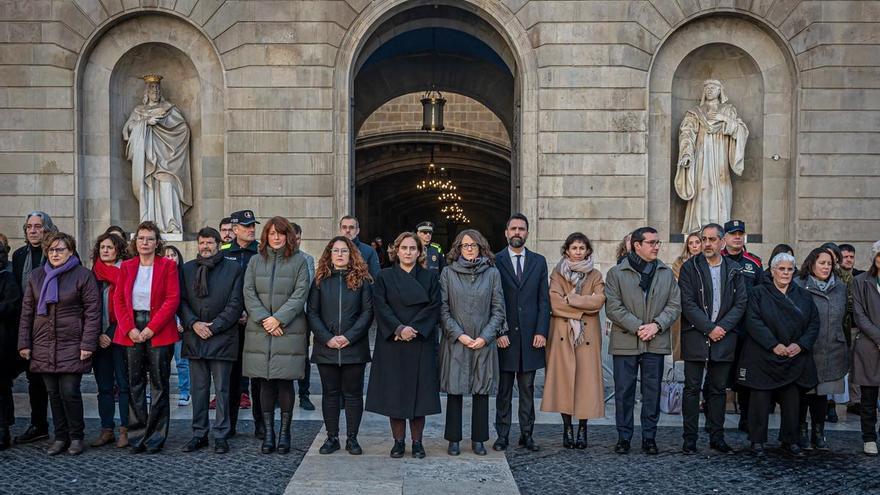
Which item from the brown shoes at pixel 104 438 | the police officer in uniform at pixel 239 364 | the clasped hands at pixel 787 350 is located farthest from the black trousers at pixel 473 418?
the brown shoes at pixel 104 438

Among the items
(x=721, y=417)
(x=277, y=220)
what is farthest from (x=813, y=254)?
(x=277, y=220)

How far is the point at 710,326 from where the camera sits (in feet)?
24.4

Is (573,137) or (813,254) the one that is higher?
(573,137)

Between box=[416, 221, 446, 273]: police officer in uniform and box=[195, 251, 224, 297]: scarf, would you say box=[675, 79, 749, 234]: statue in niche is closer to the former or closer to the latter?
box=[416, 221, 446, 273]: police officer in uniform

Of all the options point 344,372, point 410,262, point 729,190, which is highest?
point 729,190

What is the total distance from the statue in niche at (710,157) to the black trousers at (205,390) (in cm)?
860

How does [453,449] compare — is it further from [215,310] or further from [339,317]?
[215,310]

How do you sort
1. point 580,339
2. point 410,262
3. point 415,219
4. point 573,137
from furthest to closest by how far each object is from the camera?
point 415,219
point 573,137
point 580,339
point 410,262

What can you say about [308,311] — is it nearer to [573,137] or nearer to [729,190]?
[573,137]

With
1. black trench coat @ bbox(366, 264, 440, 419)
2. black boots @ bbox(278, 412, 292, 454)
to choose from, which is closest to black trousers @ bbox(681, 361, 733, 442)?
black trench coat @ bbox(366, 264, 440, 419)

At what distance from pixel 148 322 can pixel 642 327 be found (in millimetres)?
4395

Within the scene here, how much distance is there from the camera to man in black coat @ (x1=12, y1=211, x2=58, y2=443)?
761 cm

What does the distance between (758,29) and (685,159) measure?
97.4 inches

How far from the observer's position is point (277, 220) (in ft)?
23.9
